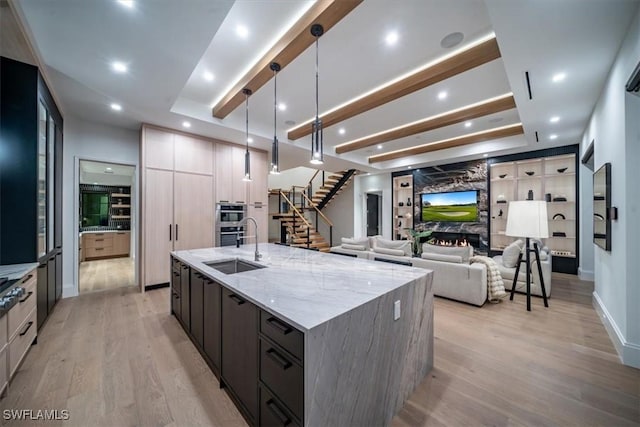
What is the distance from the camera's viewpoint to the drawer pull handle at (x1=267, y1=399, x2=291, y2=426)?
120 centimetres

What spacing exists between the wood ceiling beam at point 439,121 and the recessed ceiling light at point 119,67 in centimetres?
448

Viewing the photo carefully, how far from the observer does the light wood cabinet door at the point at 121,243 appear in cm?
720

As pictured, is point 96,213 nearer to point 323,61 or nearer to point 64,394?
point 64,394

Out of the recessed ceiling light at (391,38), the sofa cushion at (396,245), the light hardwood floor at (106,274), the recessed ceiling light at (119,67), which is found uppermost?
the recessed ceiling light at (391,38)

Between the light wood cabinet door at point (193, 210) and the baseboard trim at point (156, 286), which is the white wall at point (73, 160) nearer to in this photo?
the light wood cabinet door at point (193, 210)

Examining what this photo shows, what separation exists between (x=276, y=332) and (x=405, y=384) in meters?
1.13

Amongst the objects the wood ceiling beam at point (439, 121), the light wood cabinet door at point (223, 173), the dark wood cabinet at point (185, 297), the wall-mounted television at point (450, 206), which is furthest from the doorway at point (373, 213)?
the dark wood cabinet at point (185, 297)

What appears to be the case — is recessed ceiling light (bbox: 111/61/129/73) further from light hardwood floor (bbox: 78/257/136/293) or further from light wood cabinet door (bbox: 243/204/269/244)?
light hardwood floor (bbox: 78/257/136/293)

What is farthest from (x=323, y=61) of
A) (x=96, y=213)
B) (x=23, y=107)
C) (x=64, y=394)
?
(x=96, y=213)

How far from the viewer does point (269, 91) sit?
3.70 metres

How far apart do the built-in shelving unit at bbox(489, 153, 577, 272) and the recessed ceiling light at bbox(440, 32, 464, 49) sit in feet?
13.3

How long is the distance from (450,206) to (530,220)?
157 inches

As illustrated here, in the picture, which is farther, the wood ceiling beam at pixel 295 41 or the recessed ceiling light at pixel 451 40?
the recessed ceiling light at pixel 451 40

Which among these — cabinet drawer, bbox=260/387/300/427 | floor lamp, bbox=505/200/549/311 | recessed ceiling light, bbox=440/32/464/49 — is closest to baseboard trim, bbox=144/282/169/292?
cabinet drawer, bbox=260/387/300/427
